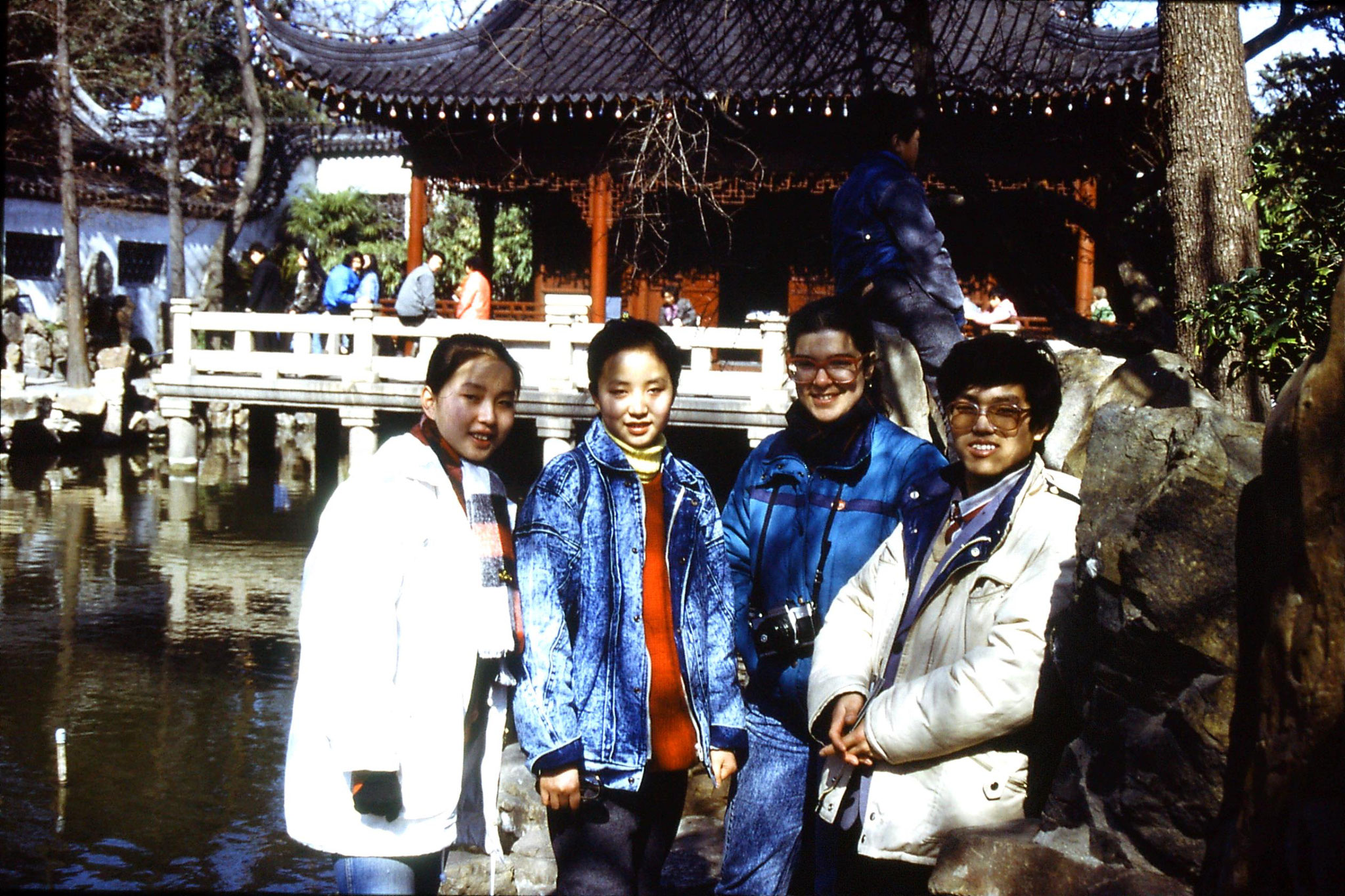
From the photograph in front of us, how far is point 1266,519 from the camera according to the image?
6.59ft

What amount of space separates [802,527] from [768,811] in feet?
2.04

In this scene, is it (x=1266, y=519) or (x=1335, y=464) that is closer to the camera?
(x=1335, y=464)

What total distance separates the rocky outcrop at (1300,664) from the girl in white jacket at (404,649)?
1.40 metres

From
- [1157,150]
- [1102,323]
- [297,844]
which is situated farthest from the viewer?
[1157,150]

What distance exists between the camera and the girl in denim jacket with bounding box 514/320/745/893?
97.6 inches

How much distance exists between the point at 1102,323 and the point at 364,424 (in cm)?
832

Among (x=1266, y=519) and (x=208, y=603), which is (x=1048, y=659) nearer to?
(x=1266, y=519)

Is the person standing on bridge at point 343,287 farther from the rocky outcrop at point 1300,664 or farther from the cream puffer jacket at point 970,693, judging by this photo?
the rocky outcrop at point 1300,664

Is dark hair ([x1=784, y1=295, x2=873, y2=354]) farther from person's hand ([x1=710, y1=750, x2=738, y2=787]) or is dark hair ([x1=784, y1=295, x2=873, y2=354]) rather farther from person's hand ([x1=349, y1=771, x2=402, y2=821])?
person's hand ([x1=349, y1=771, x2=402, y2=821])

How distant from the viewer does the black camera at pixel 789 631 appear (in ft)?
9.05

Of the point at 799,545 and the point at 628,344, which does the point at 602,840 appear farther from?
the point at 628,344

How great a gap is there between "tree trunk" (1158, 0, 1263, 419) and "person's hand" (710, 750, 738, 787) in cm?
312

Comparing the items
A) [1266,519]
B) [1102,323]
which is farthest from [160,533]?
[1266,519]

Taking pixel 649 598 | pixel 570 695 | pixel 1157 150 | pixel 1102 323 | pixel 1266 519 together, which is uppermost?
pixel 1157 150
